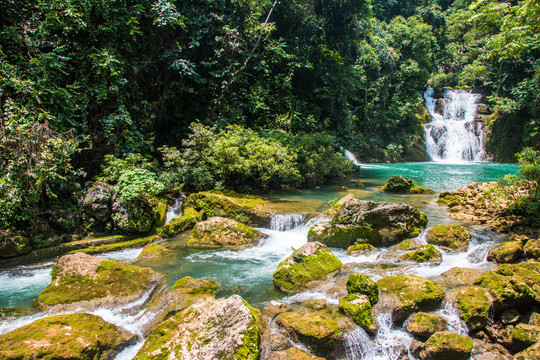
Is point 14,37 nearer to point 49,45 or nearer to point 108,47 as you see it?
point 49,45

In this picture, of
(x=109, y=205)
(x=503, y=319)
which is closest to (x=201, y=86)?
(x=109, y=205)

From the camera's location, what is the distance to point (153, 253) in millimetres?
7277

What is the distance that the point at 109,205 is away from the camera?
8078mm

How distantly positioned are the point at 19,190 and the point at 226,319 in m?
6.15

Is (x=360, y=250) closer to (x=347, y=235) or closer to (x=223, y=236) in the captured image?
(x=347, y=235)

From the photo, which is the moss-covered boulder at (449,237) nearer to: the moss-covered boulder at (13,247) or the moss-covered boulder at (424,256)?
the moss-covered boulder at (424,256)

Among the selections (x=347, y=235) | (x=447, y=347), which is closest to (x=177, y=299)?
(x=447, y=347)

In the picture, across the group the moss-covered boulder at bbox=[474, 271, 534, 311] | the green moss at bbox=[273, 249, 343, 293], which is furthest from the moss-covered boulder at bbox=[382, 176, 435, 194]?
the moss-covered boulder at bbox=[474, 271, 534, 311]

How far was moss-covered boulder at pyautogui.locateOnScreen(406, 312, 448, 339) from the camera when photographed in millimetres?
4227

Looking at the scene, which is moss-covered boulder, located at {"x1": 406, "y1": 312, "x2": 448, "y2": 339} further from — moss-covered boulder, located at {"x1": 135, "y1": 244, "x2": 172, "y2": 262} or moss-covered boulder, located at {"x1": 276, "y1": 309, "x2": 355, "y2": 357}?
moss-covered boulder, located at {"x1": 135, "y1": 244, "x2": 172, "y2": 262}

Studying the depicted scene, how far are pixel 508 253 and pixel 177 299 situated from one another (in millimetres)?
6536

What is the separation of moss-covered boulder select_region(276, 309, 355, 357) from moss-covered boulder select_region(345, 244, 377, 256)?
2.85 meters

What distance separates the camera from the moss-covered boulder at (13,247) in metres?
6.54

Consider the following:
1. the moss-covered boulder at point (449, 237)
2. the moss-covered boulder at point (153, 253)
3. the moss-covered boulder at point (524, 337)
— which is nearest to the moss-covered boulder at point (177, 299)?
the moss-covered boulder at point (153, 253)
